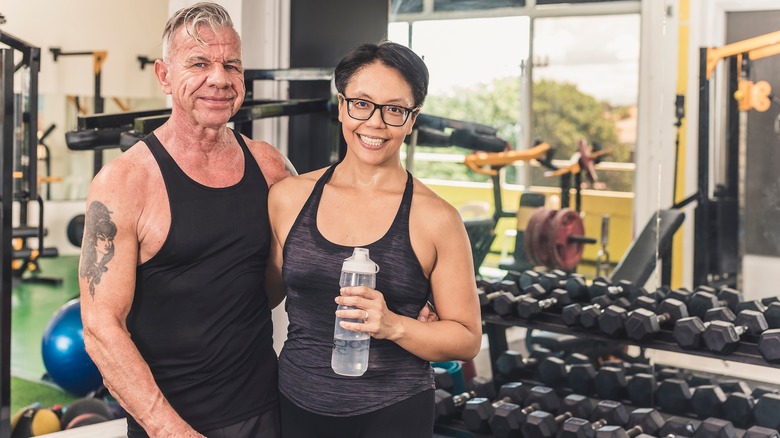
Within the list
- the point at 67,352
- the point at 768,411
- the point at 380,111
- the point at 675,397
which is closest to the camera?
the point at 380,111

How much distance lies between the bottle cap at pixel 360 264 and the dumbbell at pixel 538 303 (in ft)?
5.15

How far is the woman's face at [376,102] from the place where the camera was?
1.49 meters

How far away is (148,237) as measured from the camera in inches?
59.7

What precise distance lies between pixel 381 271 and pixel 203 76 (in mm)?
491

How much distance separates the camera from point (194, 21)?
155 centimetres

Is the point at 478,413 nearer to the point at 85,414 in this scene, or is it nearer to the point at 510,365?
the point at 510,365

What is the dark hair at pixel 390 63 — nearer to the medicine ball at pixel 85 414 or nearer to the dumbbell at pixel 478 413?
the dumbbell at pixel 478 413

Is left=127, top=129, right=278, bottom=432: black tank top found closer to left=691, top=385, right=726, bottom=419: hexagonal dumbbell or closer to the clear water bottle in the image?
the clear water bottle

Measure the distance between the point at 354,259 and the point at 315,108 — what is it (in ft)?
4.46

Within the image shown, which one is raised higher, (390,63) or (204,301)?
(390,63)

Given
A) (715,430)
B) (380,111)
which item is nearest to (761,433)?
(715,430)

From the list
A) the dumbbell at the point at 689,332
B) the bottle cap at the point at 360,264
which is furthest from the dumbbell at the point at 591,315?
the bottle cap at the point at 360,264

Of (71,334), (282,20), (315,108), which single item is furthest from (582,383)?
(71,334)

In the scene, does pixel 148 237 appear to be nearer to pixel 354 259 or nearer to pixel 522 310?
pixel 354 259
